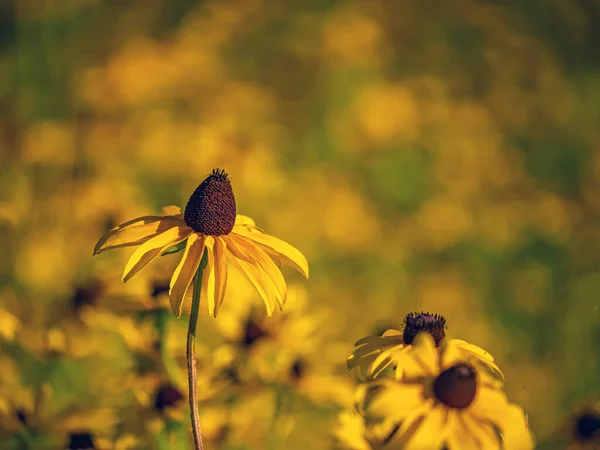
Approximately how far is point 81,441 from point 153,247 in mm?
427

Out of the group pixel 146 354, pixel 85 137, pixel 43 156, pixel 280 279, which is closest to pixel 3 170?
pixel 43 156

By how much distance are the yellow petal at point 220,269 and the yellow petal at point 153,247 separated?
39mm

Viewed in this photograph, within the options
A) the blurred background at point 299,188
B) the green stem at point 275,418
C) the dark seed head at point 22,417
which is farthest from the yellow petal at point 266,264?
the dark seed head at point 22,417

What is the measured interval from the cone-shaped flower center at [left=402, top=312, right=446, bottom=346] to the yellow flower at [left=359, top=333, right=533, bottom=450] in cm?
4

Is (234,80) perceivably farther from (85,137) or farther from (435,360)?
(435,360)

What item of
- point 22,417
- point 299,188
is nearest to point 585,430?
point 22,417

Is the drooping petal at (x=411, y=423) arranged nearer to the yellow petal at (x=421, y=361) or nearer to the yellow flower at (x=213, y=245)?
the yellow petal at (x=421, y=361)

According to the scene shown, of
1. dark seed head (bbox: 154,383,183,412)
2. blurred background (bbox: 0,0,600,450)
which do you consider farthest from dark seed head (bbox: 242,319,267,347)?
dark seed head (bbox: 154,383,183,412)

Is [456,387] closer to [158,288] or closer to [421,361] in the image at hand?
[421,361]

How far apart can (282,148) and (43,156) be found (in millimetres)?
1002

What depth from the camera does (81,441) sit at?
3.84 feet

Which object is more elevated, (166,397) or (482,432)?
(482,432)

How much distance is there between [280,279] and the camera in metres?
0.90

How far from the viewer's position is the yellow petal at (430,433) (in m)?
0.78
